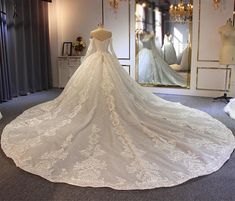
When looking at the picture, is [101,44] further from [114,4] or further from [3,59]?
[114,4]

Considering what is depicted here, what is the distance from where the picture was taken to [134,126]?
3.60m

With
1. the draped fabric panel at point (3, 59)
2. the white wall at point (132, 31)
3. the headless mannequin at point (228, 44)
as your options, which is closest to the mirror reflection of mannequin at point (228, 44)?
the headless mannequin at point (228, 44)

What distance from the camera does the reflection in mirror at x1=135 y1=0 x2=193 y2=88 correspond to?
6.37 m

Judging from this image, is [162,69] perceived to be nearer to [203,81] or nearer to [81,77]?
[203,81]

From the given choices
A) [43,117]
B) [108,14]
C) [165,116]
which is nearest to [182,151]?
[165,116]

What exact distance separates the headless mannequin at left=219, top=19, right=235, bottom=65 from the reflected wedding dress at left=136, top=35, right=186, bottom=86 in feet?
3.84

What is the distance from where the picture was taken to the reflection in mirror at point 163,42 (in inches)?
251

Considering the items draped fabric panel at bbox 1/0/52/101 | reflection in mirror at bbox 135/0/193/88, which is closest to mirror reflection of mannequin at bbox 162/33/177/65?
reflection in mirror at bbox 135/0/193/88

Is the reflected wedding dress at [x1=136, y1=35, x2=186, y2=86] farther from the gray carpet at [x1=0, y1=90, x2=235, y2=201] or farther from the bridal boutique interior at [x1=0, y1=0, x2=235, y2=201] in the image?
the gray carpet at [x1=0, y1=90, x2=235, y2=201]

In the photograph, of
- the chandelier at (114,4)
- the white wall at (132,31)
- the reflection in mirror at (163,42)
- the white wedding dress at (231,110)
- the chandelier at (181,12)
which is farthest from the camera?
the chandelier at (114,4)

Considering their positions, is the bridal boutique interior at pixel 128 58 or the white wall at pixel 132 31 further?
the white wall at pixel 132 31

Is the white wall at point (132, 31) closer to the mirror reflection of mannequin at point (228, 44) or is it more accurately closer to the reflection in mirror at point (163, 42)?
the reflection in mirror at point (163, 42)

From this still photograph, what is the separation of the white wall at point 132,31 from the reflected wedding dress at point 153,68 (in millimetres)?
186

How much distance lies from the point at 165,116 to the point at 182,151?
118 cm
